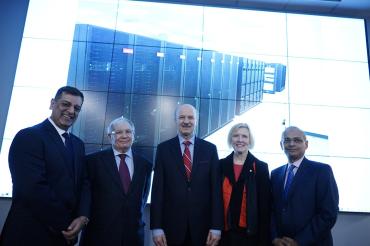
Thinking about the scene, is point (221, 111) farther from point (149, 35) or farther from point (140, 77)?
point (149, 35)

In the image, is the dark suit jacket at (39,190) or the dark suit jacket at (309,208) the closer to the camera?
the dark suit jacket at (39,190)

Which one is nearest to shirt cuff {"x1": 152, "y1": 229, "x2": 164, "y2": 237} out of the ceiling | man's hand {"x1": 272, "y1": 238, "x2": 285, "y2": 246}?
man's hand {"x1": 272, "y1": 238, "x2": 285, "y2": 246}

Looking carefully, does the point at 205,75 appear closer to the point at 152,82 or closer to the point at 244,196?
the point at 152,82

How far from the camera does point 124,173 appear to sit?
224 cm

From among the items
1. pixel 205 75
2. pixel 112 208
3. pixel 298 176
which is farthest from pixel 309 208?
pixel 205 75

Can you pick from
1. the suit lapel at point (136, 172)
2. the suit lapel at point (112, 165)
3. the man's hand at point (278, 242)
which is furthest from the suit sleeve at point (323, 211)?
the suit lapel at point (112, 165)

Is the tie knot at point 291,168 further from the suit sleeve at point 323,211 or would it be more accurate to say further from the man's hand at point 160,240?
the man's hand at point 160,240

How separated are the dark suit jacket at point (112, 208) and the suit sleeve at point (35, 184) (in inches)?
11.3

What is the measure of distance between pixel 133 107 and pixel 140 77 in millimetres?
397

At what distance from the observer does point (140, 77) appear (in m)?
3.50

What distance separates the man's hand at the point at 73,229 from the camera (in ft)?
6.05

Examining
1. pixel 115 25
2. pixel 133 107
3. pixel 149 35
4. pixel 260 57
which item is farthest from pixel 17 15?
pixel 260 57

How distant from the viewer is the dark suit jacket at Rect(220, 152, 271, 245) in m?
2.15

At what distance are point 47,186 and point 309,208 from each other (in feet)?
6.13
